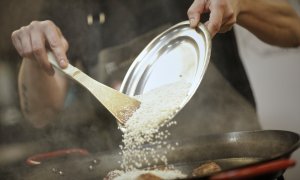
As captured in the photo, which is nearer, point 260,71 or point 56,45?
point 56,45

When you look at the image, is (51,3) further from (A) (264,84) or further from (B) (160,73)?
(A) (264,84)

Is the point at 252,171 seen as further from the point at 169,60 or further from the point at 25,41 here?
the point at 25,41

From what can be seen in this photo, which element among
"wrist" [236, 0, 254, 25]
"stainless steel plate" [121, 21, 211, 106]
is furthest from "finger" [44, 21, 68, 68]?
"wrist" [236, 0, 254, 25]

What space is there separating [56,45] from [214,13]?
61cm

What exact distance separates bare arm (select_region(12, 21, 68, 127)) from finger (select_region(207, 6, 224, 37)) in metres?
0.56

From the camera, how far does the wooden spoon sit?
1.37 meters

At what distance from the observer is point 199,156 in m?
1.62

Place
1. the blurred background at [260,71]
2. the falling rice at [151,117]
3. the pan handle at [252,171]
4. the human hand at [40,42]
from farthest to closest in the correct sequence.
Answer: the blurred background at [260,71] < the human hand at [40,42] < the falling rice at [151,117] < the pan handle at [252,171]

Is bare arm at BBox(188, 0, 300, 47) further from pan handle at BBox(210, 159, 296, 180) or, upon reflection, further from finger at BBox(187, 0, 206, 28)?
pan handle at BBox(210, 159, 296, 180)

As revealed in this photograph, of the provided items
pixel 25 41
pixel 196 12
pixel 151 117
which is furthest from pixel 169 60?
pixel 25 41

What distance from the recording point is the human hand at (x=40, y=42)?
57.9 inches

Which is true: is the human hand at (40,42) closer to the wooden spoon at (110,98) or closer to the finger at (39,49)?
the finger at (39,49)

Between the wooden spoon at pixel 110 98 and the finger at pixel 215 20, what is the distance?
15.6 inches

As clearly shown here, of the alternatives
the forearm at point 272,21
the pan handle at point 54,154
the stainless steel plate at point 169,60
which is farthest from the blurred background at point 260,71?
the stainless steel plate at point 169,60
